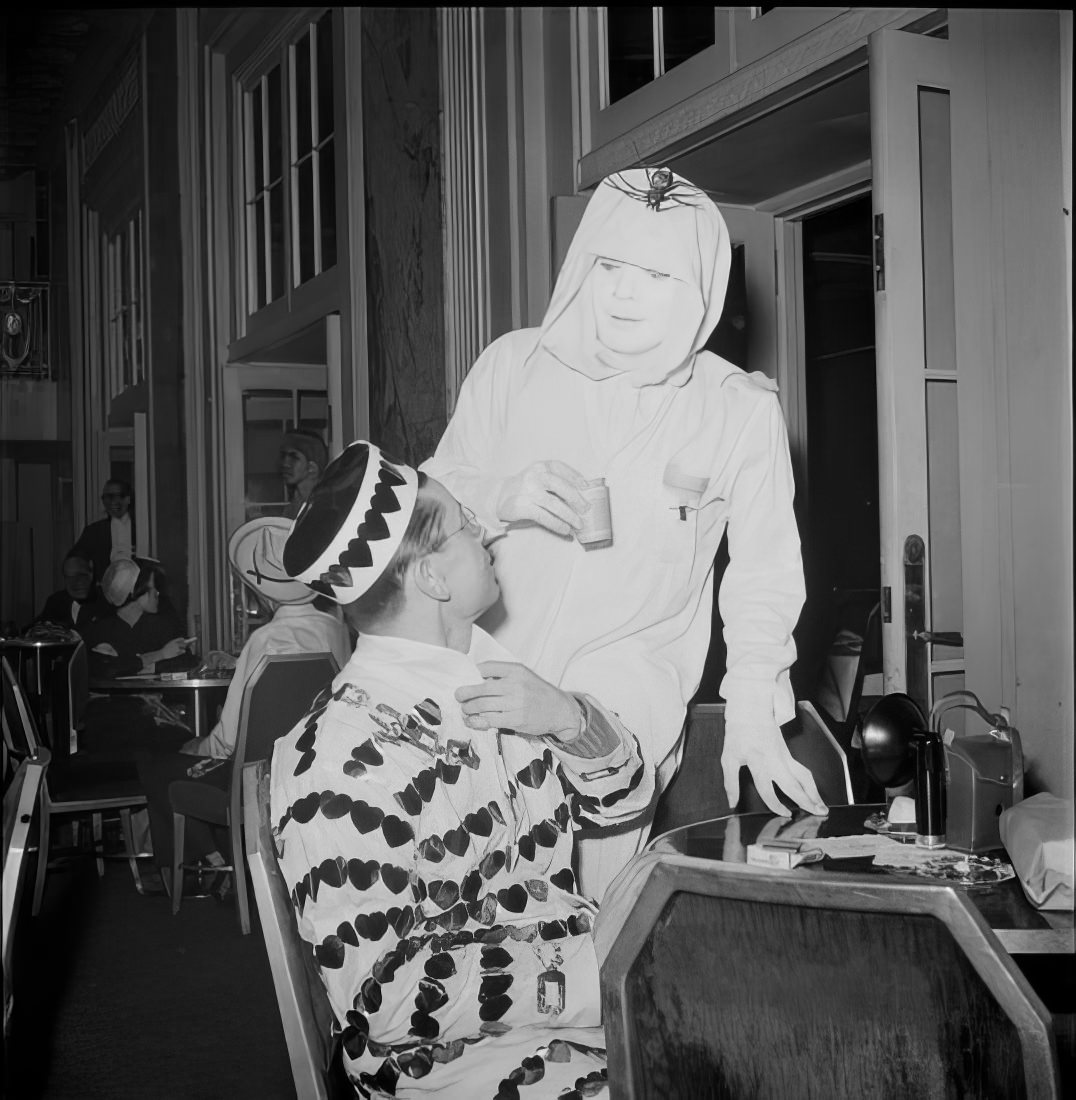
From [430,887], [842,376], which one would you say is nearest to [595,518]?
[430,887]

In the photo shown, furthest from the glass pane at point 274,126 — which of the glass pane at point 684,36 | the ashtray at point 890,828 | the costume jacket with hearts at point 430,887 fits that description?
the ashtray at point 890,828

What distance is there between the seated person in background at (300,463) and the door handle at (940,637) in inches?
47.2

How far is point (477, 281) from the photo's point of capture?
2.24 m

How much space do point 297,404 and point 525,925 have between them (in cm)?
96

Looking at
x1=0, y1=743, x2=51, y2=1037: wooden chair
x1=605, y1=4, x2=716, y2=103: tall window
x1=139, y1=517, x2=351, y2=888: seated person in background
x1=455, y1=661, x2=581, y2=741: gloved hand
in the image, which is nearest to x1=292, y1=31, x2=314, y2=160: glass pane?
x1=605, y1=4, x2=716, y2=103: tall window

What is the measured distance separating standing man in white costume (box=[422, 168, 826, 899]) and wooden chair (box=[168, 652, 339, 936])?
1.17ft

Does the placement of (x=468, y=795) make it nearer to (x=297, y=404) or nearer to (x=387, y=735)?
(x=387, y=735)

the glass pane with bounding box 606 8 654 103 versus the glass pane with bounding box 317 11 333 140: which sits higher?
the glass pane with bounding box 606 8 654 103

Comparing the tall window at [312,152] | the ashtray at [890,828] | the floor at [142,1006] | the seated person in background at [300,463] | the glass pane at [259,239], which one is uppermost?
the tall window at [312,152]

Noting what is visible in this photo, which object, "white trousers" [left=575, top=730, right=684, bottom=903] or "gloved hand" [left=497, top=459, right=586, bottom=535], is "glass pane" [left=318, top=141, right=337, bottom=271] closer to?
"gloved hand" [left=497, top=459, right=586, bottom=535]

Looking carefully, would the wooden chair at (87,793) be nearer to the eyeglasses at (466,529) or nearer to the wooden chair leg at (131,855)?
the wooden chair leg at (131,855)

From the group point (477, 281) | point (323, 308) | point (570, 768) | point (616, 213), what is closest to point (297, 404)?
point (323, 308)

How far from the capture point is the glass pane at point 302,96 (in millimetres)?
2125

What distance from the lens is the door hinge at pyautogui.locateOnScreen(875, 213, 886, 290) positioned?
7.70 ft
